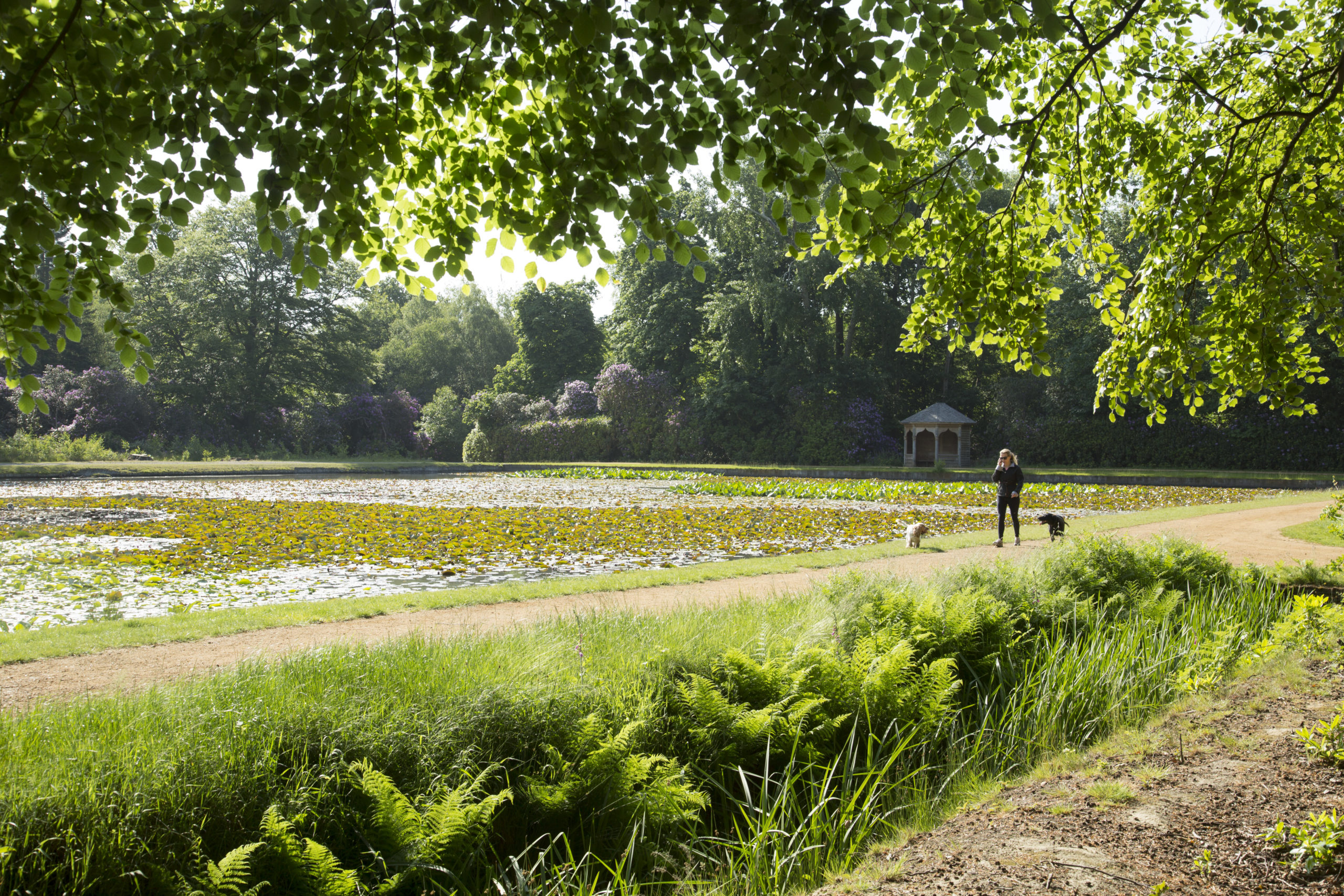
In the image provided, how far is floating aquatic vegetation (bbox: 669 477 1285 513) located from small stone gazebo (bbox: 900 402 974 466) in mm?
8138

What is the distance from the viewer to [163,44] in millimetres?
3027

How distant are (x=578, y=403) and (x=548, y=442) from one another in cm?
294

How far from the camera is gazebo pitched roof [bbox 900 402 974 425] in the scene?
31578mm

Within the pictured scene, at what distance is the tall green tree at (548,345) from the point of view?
50.4m

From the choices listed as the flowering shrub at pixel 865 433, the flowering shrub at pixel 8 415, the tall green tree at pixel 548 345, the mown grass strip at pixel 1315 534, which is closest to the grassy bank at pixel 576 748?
the mown grass strip at pixel 1315 534

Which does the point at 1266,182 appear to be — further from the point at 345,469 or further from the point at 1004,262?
the point at 345,469

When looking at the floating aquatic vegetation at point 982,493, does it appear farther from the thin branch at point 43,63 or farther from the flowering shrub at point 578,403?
the flowering shrub at point 578,403

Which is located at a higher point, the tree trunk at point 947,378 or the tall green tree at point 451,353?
the tall green tree at point 451,353

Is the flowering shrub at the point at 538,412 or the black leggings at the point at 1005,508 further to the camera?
the flowering shrub at the point at 538,412

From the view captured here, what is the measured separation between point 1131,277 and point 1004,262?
4.99ft

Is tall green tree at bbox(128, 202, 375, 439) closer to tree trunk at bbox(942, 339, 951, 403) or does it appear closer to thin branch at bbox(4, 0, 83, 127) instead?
tree trunk at bbox(942, 339, 951, 403)

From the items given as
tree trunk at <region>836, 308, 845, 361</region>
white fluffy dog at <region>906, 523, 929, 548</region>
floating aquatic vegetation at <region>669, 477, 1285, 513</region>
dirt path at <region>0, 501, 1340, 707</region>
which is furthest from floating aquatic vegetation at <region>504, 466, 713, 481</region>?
dirt path at <region>0, 501, 1340, 707</region>

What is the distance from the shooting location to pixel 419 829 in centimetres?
297

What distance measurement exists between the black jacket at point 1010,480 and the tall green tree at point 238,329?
37746 millimetres
